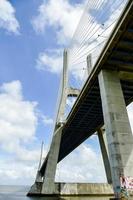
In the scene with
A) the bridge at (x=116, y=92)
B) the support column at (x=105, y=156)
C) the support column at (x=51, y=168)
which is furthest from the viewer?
the support column at (x=105, y=156)

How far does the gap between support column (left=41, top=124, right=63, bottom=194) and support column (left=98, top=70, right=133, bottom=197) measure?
1793 centimetres

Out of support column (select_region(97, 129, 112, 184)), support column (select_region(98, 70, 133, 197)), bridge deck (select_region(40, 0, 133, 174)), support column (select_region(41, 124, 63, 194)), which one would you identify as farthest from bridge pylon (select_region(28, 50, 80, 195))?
support column (select_region(98, 70, 133, 197))

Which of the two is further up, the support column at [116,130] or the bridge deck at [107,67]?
the bridge deck at [107,67]

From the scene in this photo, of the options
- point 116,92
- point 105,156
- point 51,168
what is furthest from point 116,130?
point 105,156

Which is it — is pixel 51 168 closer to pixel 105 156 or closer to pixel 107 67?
pixel 105 156

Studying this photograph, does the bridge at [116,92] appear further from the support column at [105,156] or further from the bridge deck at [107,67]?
the support column at [105,156]

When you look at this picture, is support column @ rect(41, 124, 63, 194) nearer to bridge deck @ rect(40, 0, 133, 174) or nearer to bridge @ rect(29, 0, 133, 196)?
bridge deck @ rect(40, 0, 133, 174)

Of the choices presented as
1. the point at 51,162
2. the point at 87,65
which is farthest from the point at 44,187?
the point at 87,65

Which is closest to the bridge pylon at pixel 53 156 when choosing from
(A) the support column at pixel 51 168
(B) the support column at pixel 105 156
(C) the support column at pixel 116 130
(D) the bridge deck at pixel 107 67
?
(A) the support column at pixel 51 168

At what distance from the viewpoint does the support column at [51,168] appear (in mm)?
30797

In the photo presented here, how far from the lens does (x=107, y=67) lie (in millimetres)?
17328

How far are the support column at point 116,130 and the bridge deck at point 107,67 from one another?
4.27ft

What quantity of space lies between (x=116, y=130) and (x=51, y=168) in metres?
20.7

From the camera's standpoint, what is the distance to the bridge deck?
13.7m
